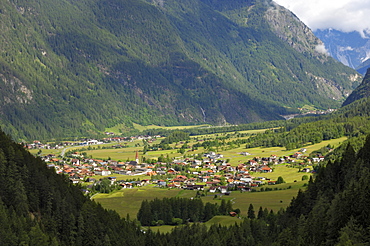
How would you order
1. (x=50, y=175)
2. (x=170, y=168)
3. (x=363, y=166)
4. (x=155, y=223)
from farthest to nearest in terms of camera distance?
(x=170, y=168) < (x=155, y=223) < (x=50, y=175) < (x=363, y=166)

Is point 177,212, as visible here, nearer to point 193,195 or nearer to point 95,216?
point 193,195

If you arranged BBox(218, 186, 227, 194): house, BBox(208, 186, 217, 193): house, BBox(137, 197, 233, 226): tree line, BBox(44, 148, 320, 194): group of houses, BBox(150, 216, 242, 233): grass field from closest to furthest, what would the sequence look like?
1. BBox(150, 216, 242, 233): grass field
2. BBox(137, 197, 233, 226): tree line
3. BBox(218, 186, 227, 194): house
4. BBox(208, 186, 217, 193): house
5. BBox(44, 148, 320, 194): group of houses

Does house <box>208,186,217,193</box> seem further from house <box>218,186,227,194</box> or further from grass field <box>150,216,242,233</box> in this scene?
grass field <box>150,216,242,233</box>

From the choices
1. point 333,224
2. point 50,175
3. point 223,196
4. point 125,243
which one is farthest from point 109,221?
point 223,196

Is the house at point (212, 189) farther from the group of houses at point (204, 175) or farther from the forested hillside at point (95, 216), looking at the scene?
the forested hillside at point (95, 216)

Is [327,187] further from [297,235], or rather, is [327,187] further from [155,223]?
[155,223]

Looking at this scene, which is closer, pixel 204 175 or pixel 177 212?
pixel 177 212

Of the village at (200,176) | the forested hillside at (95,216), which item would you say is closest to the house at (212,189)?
the village at (200,176)

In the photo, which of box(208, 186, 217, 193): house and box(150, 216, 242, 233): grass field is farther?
box(208, 186, 217, 193): house

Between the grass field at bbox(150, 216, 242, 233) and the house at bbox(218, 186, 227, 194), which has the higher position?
the house at bbox(218, 186, 227, 194)

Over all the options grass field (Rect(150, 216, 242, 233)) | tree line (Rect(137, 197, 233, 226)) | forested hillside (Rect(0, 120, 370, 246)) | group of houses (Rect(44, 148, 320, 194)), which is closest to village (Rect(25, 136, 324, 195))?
group of houses (Rect(44, 148, 320, 194))

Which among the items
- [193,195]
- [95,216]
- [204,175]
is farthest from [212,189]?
[95,216]
